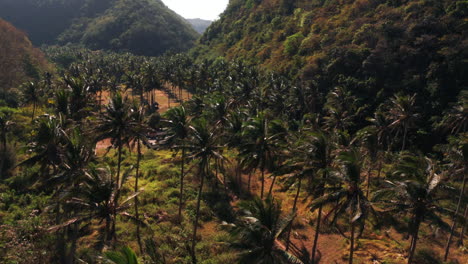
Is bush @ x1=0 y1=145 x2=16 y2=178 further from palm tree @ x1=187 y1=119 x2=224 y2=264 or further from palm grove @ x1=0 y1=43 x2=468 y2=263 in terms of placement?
palm tree @ x1=187 y1=119 x2=224 y2=264

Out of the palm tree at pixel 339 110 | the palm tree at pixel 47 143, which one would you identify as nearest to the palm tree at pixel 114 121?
the palm tree at pixel 47 143

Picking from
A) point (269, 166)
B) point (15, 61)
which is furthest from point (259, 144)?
point (15, 61)

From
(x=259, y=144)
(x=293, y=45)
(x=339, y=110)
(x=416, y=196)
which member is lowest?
(x=259, y=144)

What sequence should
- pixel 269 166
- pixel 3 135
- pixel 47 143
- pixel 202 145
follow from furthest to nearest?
pixel 3 135
pixel 269 166
pixel 202 145
pixel 47 143

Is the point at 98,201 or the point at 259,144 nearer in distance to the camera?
the point at 98,201

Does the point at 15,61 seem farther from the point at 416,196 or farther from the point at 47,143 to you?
the point at 416,196

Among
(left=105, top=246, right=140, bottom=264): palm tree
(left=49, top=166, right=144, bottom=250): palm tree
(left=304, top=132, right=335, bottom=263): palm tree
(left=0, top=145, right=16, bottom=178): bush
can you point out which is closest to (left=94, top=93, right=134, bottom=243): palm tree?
(left=49, top=166, right=144, bottom=250): palm tree
